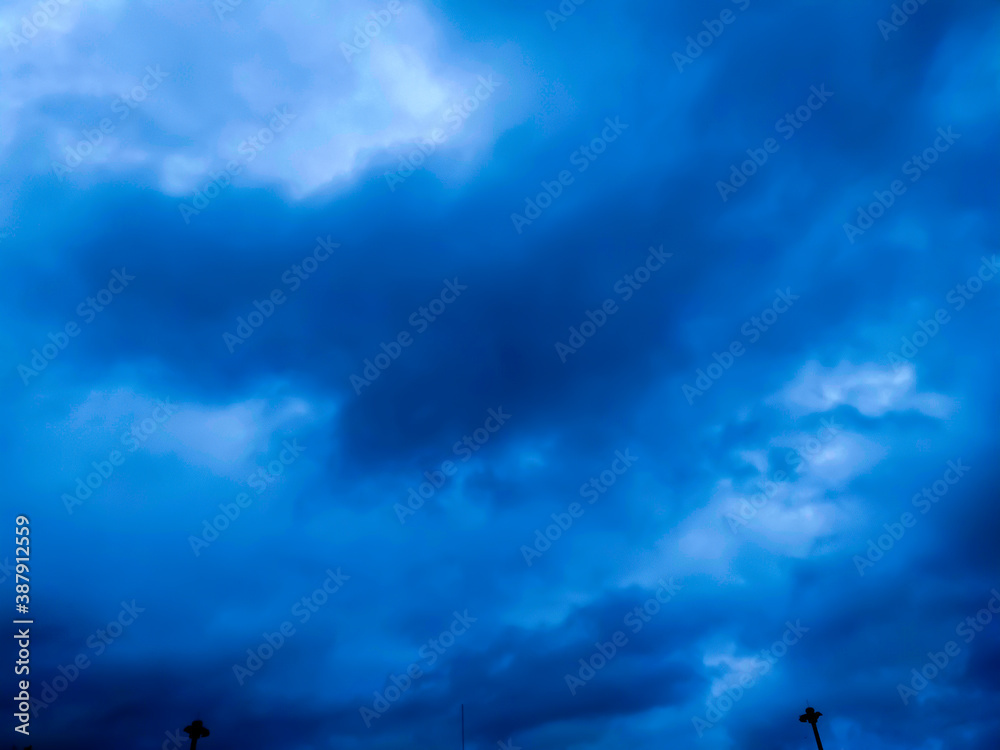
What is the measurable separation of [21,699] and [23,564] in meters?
5.68

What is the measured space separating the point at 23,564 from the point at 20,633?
3123 millimetres

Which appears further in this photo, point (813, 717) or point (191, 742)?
point (813, 717)

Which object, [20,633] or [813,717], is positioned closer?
[20,633]

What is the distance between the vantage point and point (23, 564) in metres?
31.1

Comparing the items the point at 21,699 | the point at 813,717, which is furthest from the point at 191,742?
the point at 813,717

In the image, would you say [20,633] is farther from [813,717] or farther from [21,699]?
[813,717]

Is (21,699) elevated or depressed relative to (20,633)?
depressed

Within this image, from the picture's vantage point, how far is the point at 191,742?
153 feet

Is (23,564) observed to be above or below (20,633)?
above

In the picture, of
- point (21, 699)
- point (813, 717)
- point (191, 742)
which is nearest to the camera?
point (21, 699)

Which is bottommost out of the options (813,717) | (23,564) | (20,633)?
(813,717)

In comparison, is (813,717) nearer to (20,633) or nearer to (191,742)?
(191,742)

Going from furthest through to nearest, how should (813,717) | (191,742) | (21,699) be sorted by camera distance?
(813,717) → (191,742) → (21,699)

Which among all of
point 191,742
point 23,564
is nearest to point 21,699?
point 23,564
